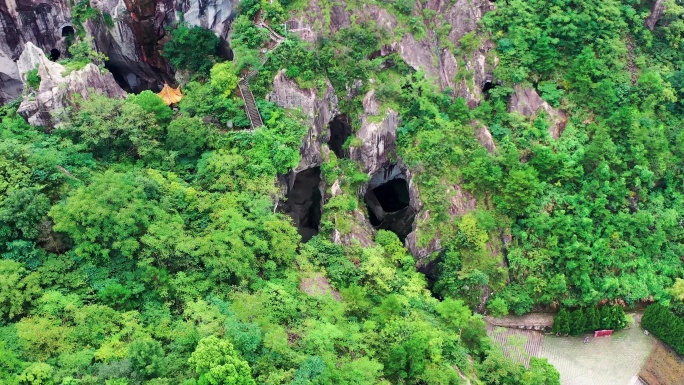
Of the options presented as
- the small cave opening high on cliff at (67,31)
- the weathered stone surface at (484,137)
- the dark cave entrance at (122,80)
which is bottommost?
the weathered stone surface at (484,137)

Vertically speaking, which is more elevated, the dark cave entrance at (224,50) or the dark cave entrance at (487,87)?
the dark cave entrance at (224,50)

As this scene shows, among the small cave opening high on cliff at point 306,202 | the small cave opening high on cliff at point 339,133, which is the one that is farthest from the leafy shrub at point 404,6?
the small cave opening high on cliff at point 306,202

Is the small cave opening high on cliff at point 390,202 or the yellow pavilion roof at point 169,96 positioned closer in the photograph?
the yellow pavilion roof at point 169,96

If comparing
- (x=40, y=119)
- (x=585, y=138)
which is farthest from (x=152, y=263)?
(x=585, y=138)

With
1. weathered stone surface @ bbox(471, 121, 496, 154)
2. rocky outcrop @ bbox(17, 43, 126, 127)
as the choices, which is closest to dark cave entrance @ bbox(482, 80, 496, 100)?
weathered stone surface @ bbox(471, 121, 496, 154)

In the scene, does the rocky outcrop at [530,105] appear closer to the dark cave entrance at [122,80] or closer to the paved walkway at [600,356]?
the paved walkway at [600,356]

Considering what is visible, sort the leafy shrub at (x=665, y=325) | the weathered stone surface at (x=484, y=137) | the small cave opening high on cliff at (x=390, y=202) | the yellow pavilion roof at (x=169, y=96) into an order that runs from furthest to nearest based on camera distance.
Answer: the small cave opening high on cliff at (x=390, y=202) → the weathered stone surface at (x=484, y=137) → the yellow pavilion roof at (x=169, y=96) → the leafy shrub at (x=665, y=325)
